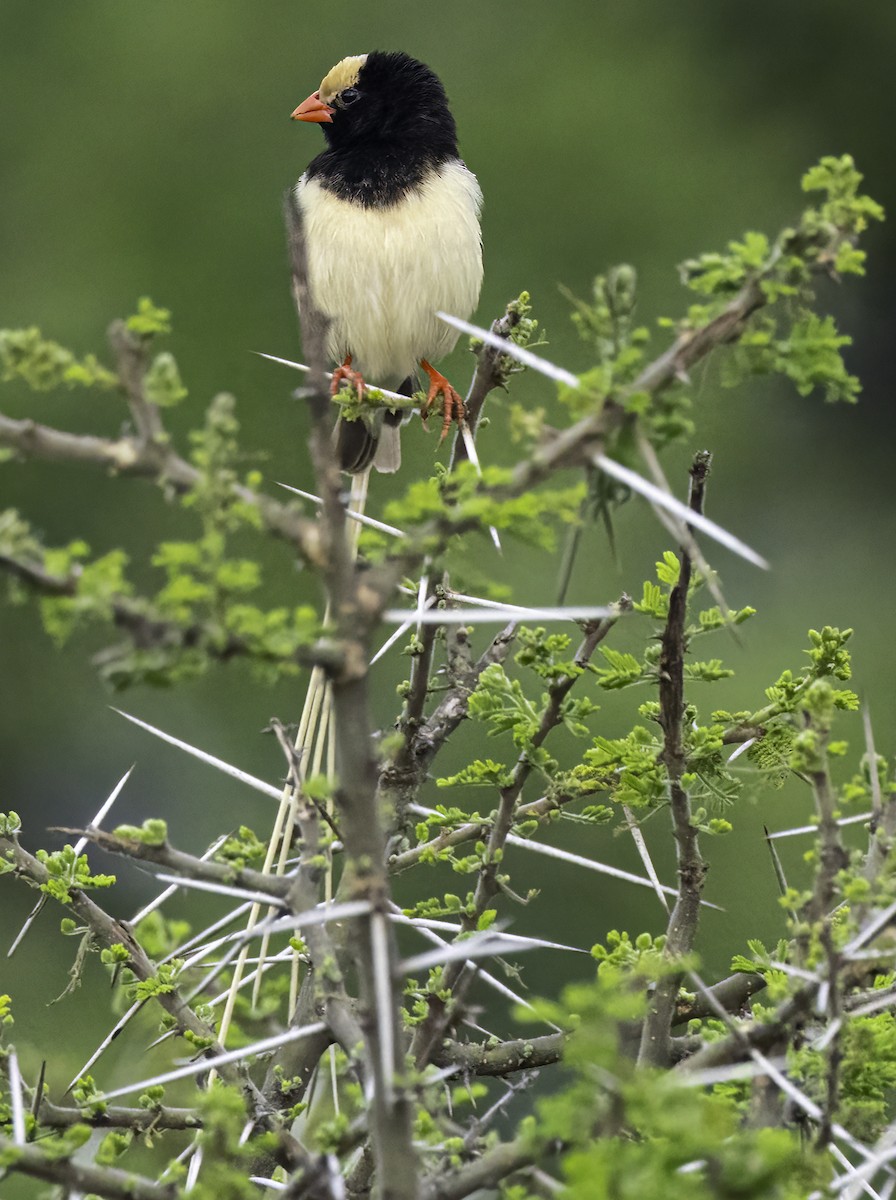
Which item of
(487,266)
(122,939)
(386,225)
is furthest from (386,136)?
(487,266)

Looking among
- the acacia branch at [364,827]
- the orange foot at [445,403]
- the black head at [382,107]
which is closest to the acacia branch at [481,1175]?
the acacia branch at [364,827]

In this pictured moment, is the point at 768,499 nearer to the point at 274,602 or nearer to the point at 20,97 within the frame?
the point at 274,602

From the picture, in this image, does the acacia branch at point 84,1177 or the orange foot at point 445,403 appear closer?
the acacia branch at point 84,1177

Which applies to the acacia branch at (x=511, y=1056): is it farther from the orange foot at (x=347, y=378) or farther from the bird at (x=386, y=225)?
the bird at (x=386, y=225)

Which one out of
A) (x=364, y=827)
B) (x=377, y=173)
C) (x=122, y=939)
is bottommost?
(x=122, y=939)

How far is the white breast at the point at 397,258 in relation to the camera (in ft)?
9.53

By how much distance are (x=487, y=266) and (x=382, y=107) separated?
125 inches

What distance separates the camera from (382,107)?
10.1ft

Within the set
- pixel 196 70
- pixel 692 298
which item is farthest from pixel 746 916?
pixel 196 70

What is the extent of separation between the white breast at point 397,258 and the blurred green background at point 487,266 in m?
1.62

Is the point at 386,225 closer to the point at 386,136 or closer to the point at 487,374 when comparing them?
the point at 386,136

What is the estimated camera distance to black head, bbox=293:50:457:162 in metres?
3.05

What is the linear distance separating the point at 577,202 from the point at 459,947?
245 inches

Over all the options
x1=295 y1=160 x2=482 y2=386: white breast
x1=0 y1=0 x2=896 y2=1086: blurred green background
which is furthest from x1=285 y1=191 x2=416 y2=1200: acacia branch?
x1=0 y1=0 x2=896 y2=1086: blurred green background
